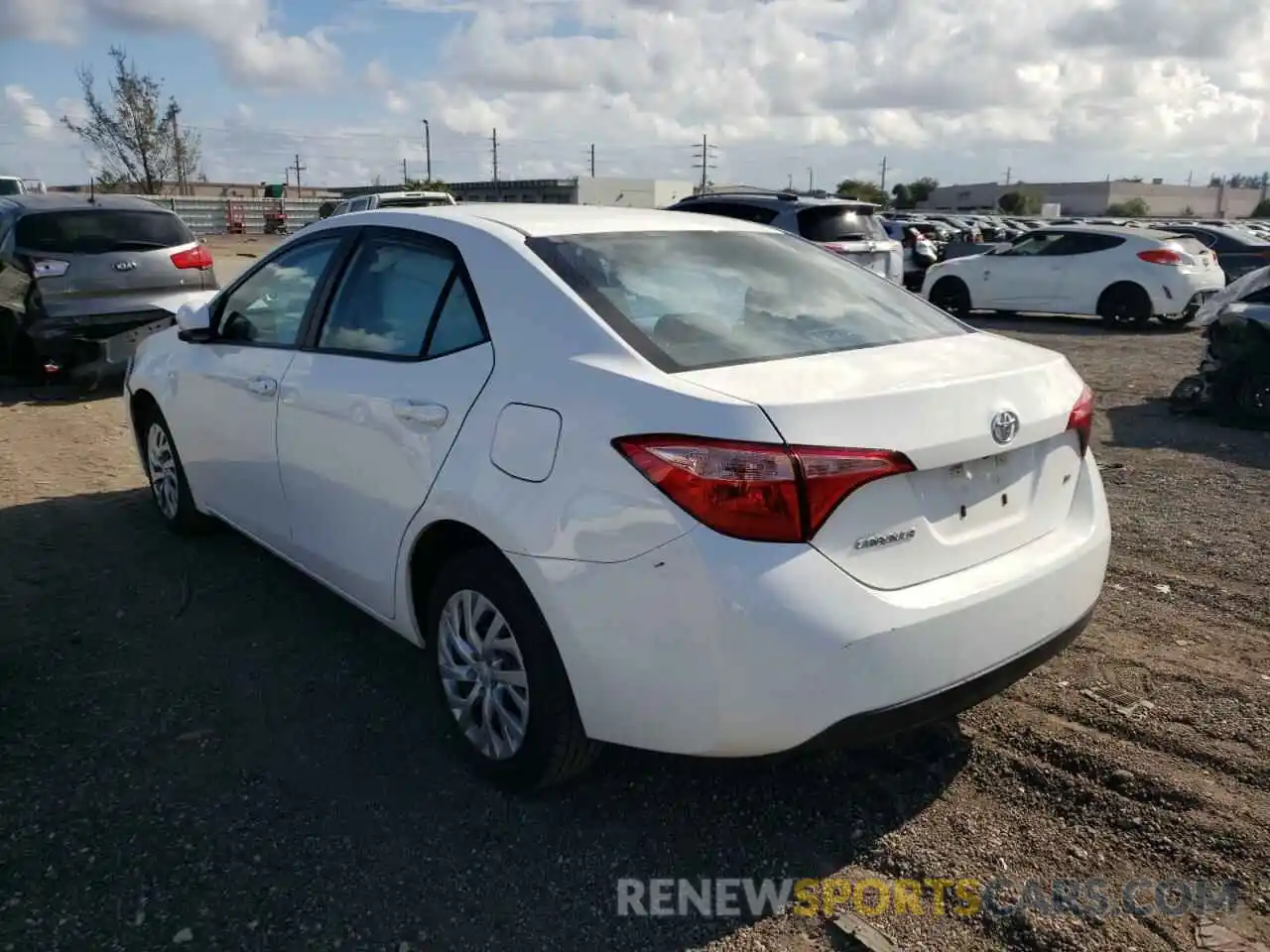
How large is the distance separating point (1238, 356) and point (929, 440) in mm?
6732

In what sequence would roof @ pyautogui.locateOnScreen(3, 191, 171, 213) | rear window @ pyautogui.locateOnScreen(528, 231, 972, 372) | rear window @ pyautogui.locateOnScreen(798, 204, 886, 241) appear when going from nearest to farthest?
rear window @ pyautogui.locateOnScreen(528, 231, 972, 372) < roof @ pyautogui.locateOnScreen(3, 191, 171, 213) < rear window @ pyautogui.locateOnScreen(798, 204, 886, 241)

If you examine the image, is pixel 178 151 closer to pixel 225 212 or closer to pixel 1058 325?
pixel 225 212

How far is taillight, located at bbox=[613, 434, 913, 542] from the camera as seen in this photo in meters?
2.41

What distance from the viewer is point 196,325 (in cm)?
468

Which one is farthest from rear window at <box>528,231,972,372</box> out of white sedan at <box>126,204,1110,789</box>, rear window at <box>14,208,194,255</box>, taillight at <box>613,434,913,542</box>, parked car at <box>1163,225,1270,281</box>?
parked car at <box>1163,225,1270,281</box>

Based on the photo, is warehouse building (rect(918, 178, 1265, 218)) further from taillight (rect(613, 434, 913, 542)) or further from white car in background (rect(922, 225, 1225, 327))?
taillight (rect(613, 434, 913, 542))

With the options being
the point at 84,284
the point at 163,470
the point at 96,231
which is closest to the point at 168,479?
the point at 163,470

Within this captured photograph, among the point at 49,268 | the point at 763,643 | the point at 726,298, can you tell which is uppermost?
the point at 726,298

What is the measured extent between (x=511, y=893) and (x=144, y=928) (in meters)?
0.90

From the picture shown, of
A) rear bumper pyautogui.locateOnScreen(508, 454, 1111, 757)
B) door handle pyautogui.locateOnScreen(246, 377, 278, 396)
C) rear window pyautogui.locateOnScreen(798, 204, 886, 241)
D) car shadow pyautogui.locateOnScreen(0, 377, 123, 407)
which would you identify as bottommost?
car shadow pyautogui.locateOnScreen(0, 377, 123, 407)

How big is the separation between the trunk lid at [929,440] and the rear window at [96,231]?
833 cm

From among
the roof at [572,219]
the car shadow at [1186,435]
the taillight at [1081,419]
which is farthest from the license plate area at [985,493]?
the car shadow at [1186,435]

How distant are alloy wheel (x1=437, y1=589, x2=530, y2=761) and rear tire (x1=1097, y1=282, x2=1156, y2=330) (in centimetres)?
1428

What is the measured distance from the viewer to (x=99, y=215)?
370 inches
